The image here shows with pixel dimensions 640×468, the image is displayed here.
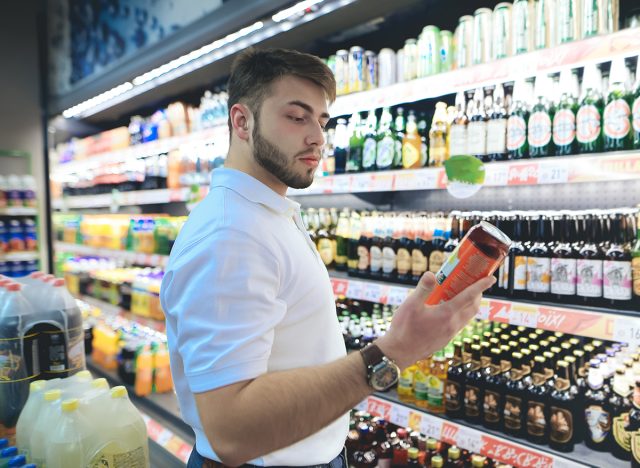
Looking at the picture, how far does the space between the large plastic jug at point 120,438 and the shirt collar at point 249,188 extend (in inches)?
29.8

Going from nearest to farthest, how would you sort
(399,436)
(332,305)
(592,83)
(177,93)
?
(332,305)
(592,83)
(399,436)
(177,93)

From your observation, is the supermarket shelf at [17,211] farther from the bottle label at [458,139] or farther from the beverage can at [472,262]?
the beverage can at [472,262]

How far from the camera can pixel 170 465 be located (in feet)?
7.10

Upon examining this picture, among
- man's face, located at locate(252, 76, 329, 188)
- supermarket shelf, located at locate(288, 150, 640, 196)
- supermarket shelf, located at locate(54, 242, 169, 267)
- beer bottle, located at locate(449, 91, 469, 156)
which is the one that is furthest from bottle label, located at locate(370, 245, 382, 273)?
Answer: supermarket shelf, located at locate(54, 242, 169, 267)

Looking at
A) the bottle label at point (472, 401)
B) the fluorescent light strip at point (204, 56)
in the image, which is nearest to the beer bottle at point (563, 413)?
the bottle label at point (472, 401)

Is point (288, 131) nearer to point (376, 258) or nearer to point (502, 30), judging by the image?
point (502, 30)

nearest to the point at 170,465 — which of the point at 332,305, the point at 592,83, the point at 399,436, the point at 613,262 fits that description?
the point at 399,436

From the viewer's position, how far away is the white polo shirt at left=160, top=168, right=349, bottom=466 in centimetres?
87

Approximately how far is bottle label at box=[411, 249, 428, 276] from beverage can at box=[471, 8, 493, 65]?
0.88m

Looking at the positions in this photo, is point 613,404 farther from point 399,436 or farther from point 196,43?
point 196,43

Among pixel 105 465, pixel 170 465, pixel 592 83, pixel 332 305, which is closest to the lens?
pixel 332 305

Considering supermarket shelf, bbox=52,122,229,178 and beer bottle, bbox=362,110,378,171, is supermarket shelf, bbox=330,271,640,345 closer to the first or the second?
beer bottle, bbox=362,110,378,171

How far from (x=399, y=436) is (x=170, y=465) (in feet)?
3.77

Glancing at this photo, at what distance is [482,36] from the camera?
2117 mm
